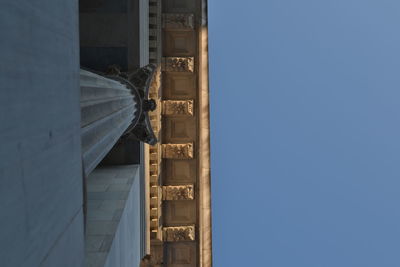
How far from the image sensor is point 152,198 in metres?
23.1

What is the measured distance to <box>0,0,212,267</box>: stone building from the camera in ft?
9.00

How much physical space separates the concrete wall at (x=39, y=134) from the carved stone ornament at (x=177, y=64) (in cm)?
1967

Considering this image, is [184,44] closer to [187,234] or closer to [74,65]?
[187,234]

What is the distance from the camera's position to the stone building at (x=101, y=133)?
2.74 meters

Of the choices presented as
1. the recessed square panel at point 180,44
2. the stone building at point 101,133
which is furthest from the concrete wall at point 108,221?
the recessed square panel at point 180,44

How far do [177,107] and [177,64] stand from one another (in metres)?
2.59

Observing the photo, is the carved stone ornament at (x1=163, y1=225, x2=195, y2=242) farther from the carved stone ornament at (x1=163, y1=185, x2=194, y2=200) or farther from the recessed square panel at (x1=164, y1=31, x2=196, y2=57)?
the recessed square panel at (x1=164, y1=31, x2=196, y2=57)

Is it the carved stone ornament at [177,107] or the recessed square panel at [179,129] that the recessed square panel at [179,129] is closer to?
the recessed square panel at [179,129]

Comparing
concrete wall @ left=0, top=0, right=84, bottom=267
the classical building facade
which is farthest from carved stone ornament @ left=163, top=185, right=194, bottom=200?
concrete wall @ left=0, top=0, right=84, bottom=267

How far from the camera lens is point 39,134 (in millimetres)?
3156

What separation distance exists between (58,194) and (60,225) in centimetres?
30

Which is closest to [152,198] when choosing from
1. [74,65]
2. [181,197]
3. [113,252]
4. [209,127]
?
[181,197]

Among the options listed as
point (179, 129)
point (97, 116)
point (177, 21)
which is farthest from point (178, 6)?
point (97, 116)

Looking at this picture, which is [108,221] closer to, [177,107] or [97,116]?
[97,116]
